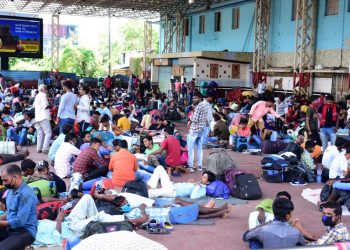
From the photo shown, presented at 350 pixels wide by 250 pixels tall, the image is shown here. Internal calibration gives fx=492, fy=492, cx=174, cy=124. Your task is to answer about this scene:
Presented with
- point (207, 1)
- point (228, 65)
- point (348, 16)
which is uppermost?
point (207, 1)

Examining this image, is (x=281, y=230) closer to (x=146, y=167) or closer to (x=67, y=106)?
(x=146, y=167)

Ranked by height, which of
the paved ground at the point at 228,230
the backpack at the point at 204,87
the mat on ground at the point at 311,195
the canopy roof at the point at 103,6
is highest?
the canopy roof at the point at 103,6

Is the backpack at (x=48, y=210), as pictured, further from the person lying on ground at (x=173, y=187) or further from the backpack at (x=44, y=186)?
the person lying on ground at (x=173, y=187)

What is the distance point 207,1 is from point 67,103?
19.5 m

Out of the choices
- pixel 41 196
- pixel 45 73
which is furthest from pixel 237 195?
pixel 45 73

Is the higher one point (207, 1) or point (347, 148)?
point (207, 1)

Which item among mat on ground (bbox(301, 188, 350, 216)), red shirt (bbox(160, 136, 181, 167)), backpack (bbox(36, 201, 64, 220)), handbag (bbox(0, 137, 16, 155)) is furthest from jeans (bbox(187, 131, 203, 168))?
handbag (bbox(0, 137, 16, 155))

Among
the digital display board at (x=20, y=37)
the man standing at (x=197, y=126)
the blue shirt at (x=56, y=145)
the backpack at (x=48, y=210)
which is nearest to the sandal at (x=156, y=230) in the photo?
the backpack at (x=48, y=210)

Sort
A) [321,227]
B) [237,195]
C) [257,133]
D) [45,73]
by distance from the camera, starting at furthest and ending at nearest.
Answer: [45,73] → [257,133] → [237,195] → [321,227]

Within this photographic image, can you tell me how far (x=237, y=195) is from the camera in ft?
26.7

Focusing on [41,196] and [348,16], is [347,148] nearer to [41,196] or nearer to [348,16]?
[41,196]

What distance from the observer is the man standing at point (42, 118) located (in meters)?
11.1

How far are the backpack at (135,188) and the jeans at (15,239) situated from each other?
2879 millimetres

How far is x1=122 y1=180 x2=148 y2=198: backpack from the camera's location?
24.5 feet
